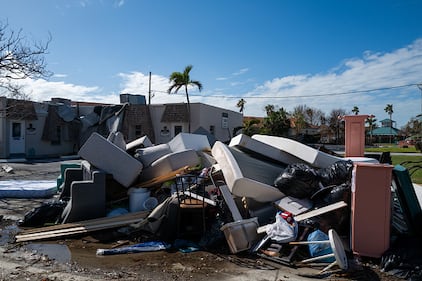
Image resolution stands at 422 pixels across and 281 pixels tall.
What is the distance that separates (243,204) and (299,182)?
100 cm

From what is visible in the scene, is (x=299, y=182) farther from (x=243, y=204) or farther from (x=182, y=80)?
(x=182, y=80)

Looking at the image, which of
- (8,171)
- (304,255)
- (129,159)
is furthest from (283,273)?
(8,171)

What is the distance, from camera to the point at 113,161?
6523 mm

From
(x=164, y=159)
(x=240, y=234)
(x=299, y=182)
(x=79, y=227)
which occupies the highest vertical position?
(x=164, y=159)

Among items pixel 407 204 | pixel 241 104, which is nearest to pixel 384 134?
pixel 241 104

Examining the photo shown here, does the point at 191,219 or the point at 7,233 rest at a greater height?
the point at 191,219

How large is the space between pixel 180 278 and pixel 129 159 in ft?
10.0

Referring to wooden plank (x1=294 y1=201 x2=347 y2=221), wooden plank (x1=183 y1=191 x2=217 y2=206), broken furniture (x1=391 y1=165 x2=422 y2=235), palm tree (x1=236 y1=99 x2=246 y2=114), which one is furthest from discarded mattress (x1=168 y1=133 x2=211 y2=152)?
palm tree (x1=236 y1=99 x2=246 y2=114)

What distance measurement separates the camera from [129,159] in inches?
257

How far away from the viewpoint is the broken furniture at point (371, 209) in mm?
4449

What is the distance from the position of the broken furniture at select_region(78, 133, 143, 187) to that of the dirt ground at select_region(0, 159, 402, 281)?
4.85 ft

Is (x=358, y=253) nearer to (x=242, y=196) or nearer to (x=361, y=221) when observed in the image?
(x=361, y=221)

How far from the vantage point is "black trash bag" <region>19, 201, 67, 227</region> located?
6234 millimetres

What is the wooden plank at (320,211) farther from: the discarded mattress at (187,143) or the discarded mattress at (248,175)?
the discarded mattress at (187,143)
